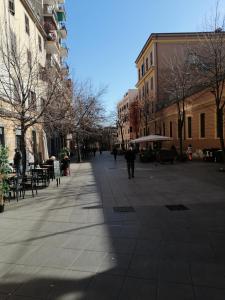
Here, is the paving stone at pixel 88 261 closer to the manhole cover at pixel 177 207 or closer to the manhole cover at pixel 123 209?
the manhole cover at pixel 123 209

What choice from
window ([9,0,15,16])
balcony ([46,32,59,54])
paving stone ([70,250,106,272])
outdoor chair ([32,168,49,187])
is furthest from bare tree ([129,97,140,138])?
paving stone ([70,250,106,272])

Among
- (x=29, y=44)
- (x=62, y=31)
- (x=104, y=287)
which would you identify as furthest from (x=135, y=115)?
(x=104, y=287)

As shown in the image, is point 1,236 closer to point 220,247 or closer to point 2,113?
point 220,247

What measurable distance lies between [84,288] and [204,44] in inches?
738

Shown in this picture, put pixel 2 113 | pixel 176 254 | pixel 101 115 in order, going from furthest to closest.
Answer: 1. pixel 101 115
2. pixel 2 113
3. pixel 176 254

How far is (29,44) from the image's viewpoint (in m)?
23.6

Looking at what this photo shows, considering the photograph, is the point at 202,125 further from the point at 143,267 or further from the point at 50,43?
the point at 143,267

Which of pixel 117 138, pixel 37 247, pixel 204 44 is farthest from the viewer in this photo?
pixel 117 138

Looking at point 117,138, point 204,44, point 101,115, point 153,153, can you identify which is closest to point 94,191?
point 204,44

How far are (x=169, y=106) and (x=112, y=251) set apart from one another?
3469 centimetres

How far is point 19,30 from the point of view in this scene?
76.3 ft

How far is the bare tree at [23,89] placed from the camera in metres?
14.4

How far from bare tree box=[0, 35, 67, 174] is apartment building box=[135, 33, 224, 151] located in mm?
11705

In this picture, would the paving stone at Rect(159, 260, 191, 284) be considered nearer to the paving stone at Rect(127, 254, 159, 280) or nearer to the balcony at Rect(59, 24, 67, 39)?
the paving stone at Rect(127, 254, 159, 280)
